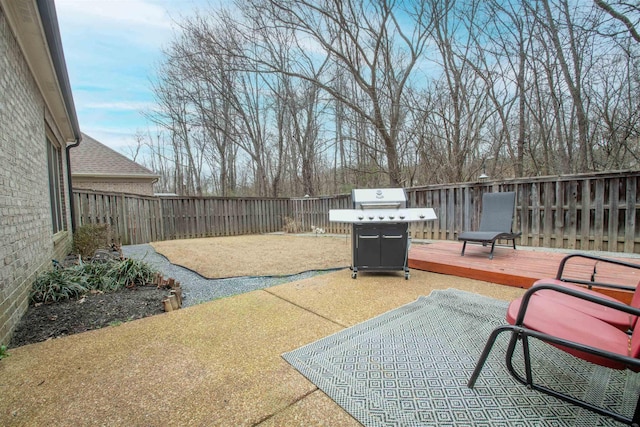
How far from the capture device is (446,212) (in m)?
7.29

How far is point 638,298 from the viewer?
164 cm

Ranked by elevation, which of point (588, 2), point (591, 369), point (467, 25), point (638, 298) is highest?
point (467, 25)

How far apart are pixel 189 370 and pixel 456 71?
10286mm

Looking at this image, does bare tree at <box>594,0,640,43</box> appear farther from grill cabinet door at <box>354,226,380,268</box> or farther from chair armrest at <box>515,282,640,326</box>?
chair armrest at <box>515,282,640,326</box>

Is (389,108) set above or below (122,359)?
above

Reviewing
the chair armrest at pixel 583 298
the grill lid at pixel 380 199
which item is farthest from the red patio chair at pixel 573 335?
the grill lid at pixel 380 199

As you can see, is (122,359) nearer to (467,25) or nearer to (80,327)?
(80,327)

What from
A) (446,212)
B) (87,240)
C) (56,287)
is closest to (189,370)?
(56,287)

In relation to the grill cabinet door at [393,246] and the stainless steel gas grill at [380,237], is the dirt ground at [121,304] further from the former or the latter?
the grill cabinet door at [393,246]

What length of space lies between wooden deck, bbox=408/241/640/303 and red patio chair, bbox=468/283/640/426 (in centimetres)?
177

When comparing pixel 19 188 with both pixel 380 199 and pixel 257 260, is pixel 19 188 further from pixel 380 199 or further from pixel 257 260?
pixel 380 199

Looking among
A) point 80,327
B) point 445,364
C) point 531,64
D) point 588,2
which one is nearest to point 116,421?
point 80,327

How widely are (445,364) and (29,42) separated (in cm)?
515

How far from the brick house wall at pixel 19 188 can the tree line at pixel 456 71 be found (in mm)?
6620
